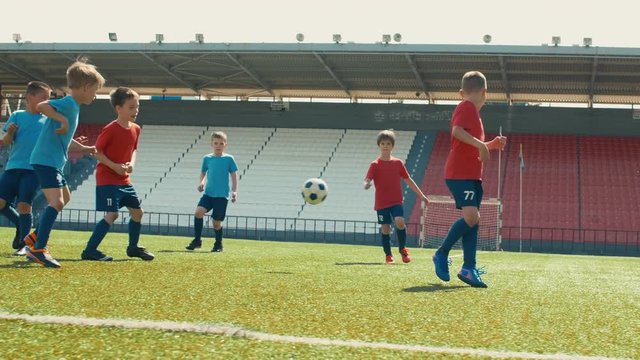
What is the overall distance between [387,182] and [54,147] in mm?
4840

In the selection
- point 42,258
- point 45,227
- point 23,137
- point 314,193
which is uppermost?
point 23,137

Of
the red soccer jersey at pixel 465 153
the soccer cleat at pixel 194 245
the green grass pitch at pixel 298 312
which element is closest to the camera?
the green grass pitch at pixel 298 312

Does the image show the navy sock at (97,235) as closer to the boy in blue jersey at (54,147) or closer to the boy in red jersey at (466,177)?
the boy in blue jersey at (54,147)

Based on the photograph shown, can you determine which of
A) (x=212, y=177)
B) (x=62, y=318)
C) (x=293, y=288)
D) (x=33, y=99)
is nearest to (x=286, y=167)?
(x=212, y=177)

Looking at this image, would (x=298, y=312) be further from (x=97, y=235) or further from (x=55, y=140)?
(x=97, y=235)

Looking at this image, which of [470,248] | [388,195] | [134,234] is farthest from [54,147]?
[388,195]

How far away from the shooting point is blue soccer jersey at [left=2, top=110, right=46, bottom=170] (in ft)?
24.0

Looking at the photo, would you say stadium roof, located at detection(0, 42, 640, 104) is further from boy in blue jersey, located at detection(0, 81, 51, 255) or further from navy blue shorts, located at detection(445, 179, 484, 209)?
navy blue shorts, located at detection(445, 179, 484, 209)

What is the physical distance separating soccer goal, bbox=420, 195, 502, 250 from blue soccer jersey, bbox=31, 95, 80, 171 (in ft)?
59.9

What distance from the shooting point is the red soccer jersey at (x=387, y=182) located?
9672mm

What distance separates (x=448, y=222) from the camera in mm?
24422

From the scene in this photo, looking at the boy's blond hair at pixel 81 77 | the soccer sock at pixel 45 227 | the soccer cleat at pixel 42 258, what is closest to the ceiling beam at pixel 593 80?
the boy's blond hair at pixel 81 77

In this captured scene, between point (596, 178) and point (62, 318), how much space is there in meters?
26.8

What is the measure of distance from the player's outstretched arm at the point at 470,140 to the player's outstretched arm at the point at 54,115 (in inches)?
118
